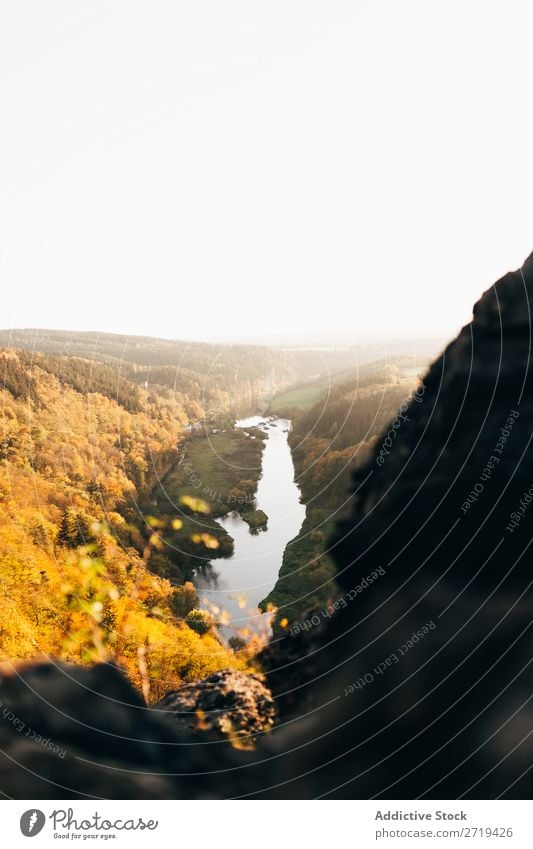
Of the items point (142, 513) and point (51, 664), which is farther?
point (142, 513)

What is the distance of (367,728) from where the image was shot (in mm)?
14320

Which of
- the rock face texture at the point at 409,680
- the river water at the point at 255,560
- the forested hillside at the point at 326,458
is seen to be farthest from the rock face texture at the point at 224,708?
the river water at the point at 255,560

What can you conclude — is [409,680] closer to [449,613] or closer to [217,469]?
[449,613]

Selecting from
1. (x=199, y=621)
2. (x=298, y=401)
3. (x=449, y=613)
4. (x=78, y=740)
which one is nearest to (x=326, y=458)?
(x=199, y=621)

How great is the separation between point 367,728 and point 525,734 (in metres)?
4.88

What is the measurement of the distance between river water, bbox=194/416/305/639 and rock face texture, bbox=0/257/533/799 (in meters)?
28.3

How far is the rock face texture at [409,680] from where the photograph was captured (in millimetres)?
12914

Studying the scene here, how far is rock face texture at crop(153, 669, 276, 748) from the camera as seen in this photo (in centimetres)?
1490

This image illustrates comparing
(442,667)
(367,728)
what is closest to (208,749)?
(367,728)

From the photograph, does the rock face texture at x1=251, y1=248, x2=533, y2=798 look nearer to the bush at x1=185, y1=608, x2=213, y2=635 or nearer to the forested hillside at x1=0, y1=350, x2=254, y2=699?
the forested hillside at x1=0, y1=350, x2=254, y2=699

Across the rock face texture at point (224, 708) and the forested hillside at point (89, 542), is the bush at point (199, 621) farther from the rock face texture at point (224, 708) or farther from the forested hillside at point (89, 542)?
the rock face texture at point (224, 708)
